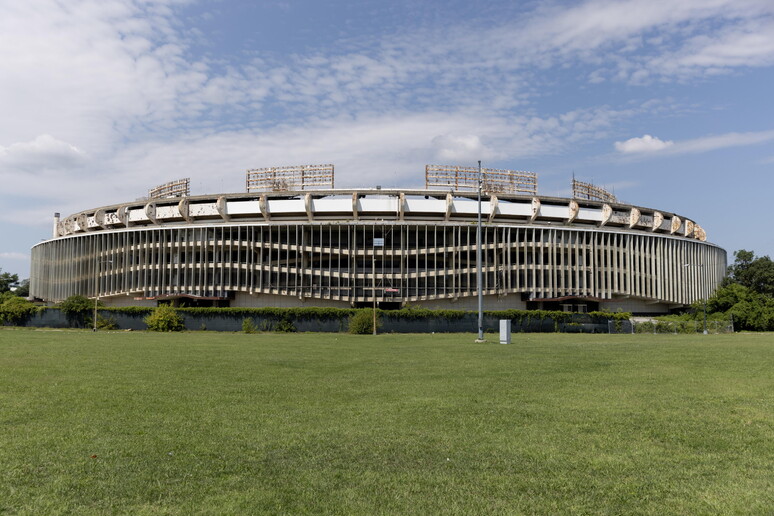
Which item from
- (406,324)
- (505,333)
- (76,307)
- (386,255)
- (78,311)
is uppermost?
(386,255)

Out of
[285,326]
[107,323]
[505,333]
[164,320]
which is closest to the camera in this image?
[505,333]

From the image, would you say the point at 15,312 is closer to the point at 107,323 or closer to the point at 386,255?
the point at 107,323

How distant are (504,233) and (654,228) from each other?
21.9 metres

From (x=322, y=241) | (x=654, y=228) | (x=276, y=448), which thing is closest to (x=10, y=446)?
(x=276, y=448)

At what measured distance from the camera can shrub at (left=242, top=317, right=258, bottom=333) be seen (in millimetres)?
54375

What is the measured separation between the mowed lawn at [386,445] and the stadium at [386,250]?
189 ft

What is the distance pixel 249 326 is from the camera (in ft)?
179

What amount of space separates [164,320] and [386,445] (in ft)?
166

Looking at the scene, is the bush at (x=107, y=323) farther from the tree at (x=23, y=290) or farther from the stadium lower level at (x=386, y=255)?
the tree at (x=23, y=290)

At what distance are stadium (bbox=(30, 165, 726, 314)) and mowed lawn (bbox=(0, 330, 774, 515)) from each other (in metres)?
57.5

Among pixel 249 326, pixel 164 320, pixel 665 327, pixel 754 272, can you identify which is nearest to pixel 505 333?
pixel 249 326

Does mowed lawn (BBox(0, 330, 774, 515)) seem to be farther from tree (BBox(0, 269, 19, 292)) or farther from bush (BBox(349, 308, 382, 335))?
tree (BBox(0, 269, 19, 292))

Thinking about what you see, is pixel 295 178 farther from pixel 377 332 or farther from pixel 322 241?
pixel 377 332

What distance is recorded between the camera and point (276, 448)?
8047 millimetres
